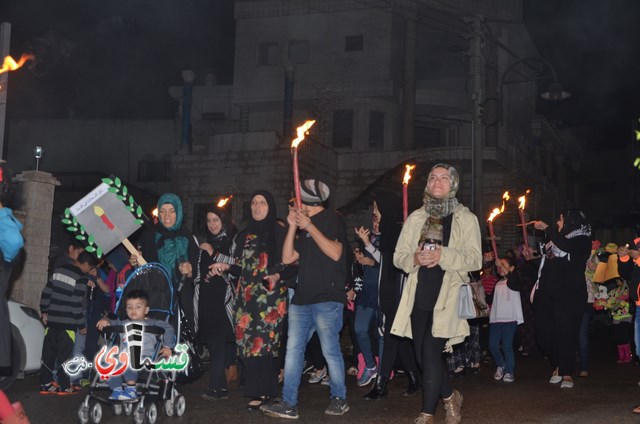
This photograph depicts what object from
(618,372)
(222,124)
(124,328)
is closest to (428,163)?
(222,124)

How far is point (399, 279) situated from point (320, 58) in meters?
24.7

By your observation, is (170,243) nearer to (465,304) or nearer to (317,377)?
(317,377)

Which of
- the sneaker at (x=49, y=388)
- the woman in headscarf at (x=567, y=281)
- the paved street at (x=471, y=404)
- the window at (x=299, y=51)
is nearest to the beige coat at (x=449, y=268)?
the paved street at (x=471, y=404)

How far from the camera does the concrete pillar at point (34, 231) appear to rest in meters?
13.5

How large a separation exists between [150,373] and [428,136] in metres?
27.4

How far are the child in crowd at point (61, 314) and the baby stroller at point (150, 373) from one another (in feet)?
6.36

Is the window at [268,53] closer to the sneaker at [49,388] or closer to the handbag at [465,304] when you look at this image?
the sneaker at [49,388]

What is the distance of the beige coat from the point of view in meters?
6.24

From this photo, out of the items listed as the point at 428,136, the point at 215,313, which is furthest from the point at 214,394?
the point at 428,136

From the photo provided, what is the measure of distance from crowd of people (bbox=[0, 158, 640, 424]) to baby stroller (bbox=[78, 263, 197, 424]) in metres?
0.15

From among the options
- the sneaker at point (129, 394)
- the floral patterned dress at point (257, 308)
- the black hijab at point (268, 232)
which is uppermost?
the black hijab at point (268, 232)

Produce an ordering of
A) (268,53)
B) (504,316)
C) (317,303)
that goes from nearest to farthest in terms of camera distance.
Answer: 1. (317,303)
2. (504,316)
3. (268,53)

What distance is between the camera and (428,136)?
33.5 meters

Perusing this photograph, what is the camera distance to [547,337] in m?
10.1
